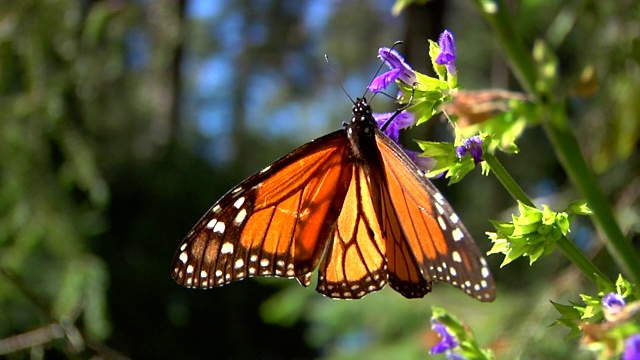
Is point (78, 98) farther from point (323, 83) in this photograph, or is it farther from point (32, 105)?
point (323, 83)

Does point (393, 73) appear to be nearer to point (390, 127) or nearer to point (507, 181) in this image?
point (390, 127)

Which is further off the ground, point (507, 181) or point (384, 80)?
point (384, 80)

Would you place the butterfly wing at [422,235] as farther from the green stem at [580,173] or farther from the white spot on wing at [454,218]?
the green stem at [580,173]

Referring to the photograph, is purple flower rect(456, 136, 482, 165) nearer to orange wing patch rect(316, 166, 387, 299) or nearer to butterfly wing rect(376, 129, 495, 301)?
butterfly wing rect(376, 129, 495, 301)

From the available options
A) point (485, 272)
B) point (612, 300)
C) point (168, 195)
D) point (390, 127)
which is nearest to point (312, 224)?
point (390, 127)

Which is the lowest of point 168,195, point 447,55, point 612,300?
point 612,300

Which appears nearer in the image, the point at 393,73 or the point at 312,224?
the point at 393,73

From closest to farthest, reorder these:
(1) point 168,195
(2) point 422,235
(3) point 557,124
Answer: (3) point 557,124 → (2) point 422,235 → (1) point 168,195
